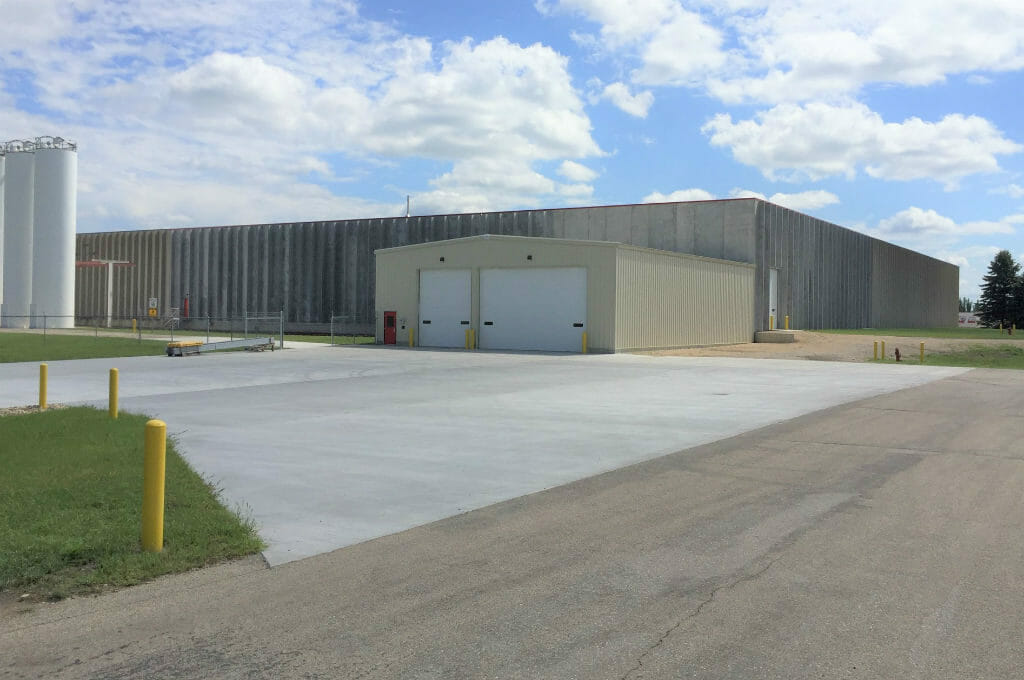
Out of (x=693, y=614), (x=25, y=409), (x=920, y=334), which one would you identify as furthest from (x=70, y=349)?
(x=920, y=334)

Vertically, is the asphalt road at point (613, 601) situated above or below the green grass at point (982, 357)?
below

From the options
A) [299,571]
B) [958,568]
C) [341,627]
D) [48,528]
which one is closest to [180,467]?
[48,528]

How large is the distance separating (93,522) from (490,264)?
30681 mm

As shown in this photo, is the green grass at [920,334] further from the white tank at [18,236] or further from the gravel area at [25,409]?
the white tank at [18,236]

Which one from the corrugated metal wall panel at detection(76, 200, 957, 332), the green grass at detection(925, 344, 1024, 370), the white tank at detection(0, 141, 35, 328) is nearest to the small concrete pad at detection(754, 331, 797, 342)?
the corrugated metal wall panel at detection(76, 200, 957, 332)

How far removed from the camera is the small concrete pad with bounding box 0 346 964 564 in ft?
26.1

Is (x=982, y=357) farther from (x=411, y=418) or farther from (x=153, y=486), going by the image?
(x=153, y=486)

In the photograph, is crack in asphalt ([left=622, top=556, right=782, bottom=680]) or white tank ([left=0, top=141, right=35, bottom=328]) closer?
crack in asphalt ([left=622, top=556, right=782, bottom=680])

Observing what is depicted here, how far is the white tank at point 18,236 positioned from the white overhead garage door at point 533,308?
3458 cm

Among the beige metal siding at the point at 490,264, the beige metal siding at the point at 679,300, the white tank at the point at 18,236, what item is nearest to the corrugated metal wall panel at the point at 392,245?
the beige metal siding at the point at 679,300

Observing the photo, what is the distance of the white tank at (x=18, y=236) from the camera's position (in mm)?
54688

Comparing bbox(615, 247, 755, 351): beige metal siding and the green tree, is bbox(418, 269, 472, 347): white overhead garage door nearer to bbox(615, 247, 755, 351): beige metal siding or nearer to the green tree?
bbox(615, 247, 755, 351): beige metal siding

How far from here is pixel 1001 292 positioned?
267 ft

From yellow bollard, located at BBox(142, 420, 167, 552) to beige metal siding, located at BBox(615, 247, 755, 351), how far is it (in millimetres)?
28828
